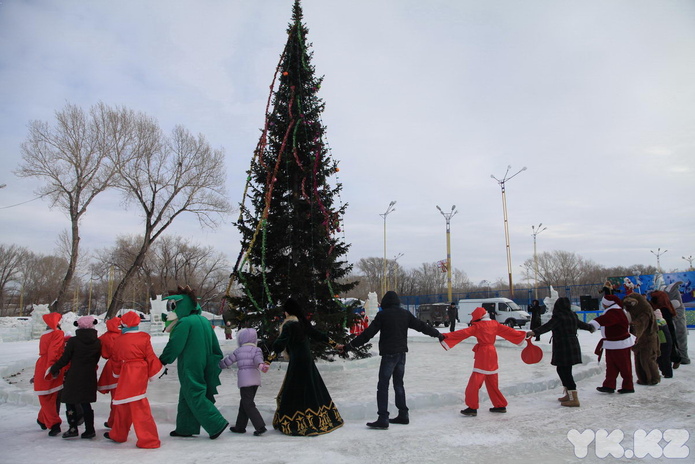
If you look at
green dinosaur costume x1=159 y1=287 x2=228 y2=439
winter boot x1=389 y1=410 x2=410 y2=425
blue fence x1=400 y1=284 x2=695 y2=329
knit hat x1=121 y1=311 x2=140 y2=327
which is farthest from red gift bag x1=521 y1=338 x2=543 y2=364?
blue fence x1=400 y1=284 x2=695 y2=329

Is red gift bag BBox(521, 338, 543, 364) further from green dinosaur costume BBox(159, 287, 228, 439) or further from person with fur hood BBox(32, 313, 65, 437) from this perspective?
person with fur hood BBox(32, 313, 65, 437)

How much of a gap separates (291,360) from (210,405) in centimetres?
112

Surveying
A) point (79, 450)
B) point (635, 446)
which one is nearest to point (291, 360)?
point (79, 450)

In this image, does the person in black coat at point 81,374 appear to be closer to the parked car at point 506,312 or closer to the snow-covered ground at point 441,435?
the snow-covered ground at point 441,435

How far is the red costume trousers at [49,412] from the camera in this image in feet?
20.1

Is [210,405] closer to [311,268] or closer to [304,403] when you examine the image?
[304,403]

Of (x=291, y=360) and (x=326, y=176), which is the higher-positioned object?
(x=326, y=176)

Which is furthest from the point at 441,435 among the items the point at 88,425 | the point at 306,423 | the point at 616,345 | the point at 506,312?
the point at 506,312

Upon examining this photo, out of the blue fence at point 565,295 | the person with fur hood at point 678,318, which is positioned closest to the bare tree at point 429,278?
the blue fence at point 565,295

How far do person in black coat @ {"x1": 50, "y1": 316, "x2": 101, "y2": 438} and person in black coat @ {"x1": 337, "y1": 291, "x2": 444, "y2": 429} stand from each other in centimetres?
356

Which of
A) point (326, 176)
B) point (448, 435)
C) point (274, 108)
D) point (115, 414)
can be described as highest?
point (274, 108)

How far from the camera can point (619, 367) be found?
25.9ft

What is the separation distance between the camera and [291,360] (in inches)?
235

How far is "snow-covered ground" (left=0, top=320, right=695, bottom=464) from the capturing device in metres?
4.84
